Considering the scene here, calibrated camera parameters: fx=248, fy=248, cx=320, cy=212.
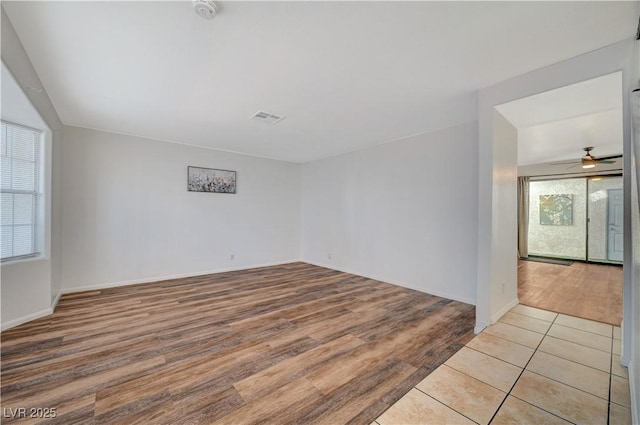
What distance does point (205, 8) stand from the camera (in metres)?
1.55

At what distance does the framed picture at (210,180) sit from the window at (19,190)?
2.06m

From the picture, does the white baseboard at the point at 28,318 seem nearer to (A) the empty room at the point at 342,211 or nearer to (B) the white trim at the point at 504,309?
(A) the empty room at the point at 342,211

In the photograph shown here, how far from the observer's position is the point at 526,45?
6.37 feet

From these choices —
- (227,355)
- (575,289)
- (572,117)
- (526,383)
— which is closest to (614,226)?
(575,289)

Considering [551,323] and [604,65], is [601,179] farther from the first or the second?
[604,65]

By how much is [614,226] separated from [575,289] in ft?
12.4

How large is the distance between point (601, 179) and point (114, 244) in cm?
1084

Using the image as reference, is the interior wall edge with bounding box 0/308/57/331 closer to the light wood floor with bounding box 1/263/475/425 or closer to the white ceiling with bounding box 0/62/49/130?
the light wood floor with bounding box 1/263/475/425

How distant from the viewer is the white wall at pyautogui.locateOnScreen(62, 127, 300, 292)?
3908 mm

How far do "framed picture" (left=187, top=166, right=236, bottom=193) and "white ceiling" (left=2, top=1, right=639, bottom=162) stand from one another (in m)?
1.68

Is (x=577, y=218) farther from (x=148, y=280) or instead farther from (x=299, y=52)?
(x=148, y=280)

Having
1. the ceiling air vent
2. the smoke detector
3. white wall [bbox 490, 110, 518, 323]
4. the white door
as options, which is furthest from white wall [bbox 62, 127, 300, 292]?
the white door

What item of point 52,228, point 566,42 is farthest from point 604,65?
point 52,228

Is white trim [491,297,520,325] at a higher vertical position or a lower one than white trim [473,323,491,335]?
higher
